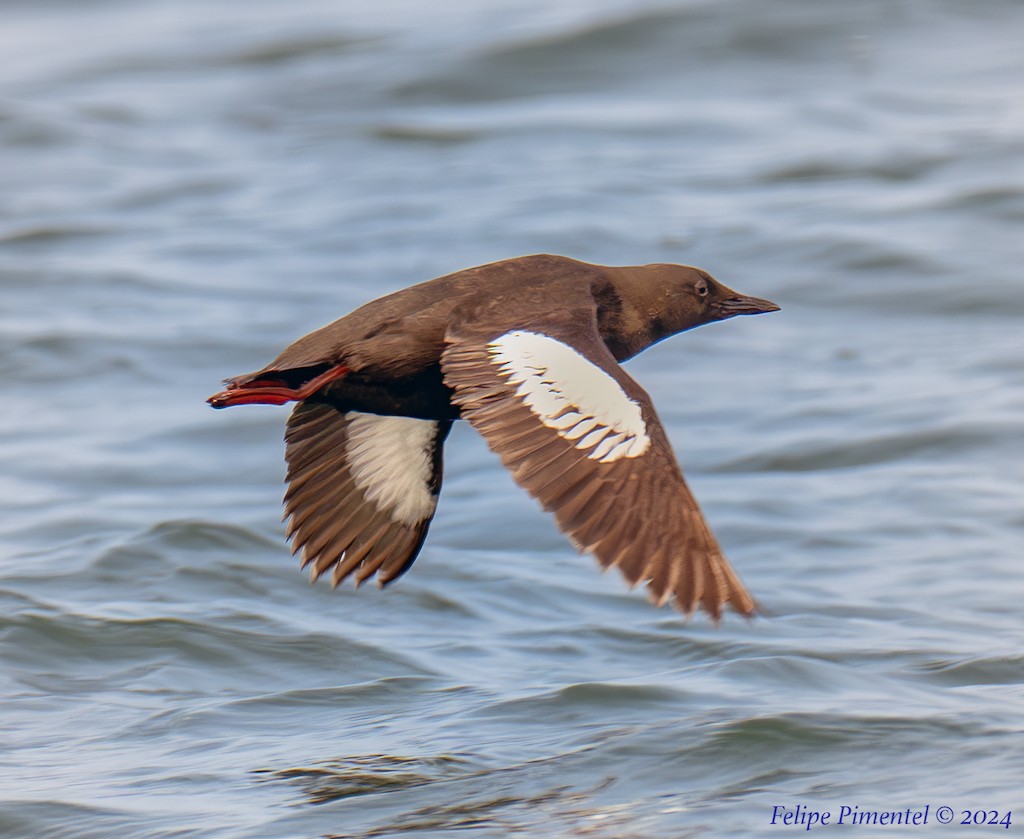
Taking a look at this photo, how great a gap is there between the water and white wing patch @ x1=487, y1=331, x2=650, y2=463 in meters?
1.03

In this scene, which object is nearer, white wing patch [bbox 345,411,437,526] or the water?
the water

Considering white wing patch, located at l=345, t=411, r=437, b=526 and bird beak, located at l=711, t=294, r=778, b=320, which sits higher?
bird beak, located at l=711, t=294, r=778, b=320

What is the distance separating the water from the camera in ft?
17.5

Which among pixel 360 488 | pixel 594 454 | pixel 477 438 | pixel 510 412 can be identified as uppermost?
pixel 510 412

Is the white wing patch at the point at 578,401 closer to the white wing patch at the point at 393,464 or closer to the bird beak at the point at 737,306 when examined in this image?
the white wing patch at the point at 393,464

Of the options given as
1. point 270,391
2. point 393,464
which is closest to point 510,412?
point 270,391

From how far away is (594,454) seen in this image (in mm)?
4570

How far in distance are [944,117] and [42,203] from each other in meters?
6.90

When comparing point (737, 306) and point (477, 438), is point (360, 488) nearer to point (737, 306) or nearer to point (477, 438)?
point (737, 306)

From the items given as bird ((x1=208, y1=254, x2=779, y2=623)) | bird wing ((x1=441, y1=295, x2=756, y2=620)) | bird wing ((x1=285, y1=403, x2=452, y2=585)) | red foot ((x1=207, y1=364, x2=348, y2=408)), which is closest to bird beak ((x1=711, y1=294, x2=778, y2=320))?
bird ((x1=208, y1=254, x2=779, y2=623))

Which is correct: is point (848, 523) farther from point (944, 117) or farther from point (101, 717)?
point (944, 117)

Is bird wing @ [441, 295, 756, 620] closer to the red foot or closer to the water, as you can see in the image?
the red foot

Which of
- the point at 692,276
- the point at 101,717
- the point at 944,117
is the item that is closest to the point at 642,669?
the point at 692,276

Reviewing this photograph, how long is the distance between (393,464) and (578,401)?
139 centimetres
